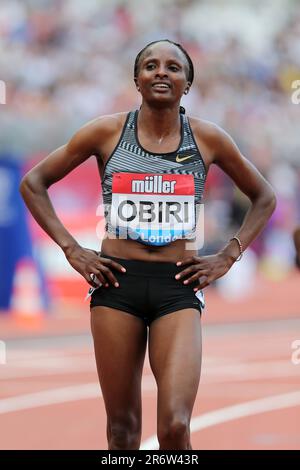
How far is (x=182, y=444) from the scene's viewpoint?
14.4 feet

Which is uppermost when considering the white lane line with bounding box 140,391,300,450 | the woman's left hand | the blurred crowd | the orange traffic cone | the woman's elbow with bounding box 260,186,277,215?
the blurred crowd

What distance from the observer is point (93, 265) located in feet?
15.5

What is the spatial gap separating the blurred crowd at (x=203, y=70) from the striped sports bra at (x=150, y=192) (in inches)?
481

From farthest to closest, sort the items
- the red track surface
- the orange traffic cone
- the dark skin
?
the orange traffic cone
the red track surface
the dark skin

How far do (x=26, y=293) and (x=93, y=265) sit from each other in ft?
29.9

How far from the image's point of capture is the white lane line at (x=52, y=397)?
27.1 ft

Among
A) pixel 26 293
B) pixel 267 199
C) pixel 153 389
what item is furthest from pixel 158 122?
pixel 26 293

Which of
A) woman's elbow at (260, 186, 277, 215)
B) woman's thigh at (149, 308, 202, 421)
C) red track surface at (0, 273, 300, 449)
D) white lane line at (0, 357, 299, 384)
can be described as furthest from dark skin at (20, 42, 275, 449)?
white lane line at (0, 357, 299, 384)

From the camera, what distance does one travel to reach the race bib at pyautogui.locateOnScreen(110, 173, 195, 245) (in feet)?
15.3

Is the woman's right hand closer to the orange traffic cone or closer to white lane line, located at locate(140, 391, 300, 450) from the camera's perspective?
white lane line, located at locate(140, 391, 300, 450)

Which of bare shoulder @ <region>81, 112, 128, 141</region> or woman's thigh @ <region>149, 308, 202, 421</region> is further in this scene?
bare shoulder @ <region>81, 112, 128, 141</region>

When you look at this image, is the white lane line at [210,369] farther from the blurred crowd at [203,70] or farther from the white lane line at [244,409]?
the blurred crowd at [203,70]

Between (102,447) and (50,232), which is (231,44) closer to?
(102,447)

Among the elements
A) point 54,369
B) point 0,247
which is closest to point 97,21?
point 0,247
